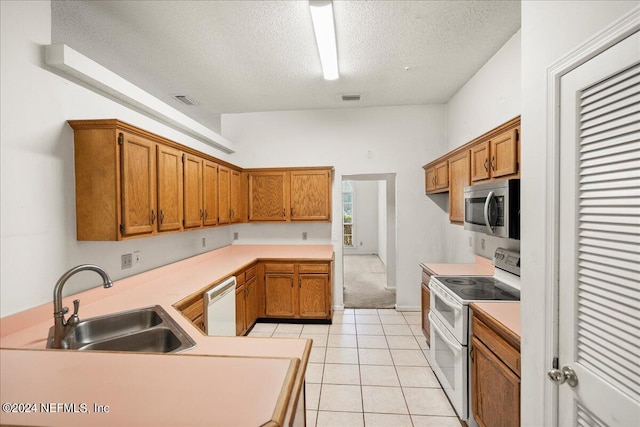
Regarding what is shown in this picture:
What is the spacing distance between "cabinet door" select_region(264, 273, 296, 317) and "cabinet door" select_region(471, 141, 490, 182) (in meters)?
2.54

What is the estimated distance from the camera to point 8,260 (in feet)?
5.32

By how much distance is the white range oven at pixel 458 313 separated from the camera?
80.3 inches

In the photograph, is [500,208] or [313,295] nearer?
[500,208]

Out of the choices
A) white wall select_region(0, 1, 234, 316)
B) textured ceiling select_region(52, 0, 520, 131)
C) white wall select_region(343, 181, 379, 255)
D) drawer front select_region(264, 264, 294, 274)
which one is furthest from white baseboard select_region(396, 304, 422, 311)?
white wall select_region(343, 181, 379, 255)

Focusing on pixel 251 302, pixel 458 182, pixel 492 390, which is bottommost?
pixel 251 302

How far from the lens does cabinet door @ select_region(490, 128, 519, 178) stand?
1.93 m

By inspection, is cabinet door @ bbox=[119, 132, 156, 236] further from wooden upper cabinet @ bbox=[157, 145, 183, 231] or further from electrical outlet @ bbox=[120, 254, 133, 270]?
electrical outlet @ bbox=[120, 254, 133, 270]

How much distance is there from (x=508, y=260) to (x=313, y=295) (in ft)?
7.61

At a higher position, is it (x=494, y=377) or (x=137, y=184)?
(x=137, y=184)

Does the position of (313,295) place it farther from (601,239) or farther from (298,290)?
(601,239)

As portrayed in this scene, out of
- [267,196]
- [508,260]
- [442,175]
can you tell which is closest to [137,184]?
[267,196]

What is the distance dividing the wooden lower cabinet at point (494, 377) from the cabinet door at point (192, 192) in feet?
8.81

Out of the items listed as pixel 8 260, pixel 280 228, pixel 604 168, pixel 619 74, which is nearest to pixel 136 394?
pixel 8 260

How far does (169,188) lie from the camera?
8.73 ft
